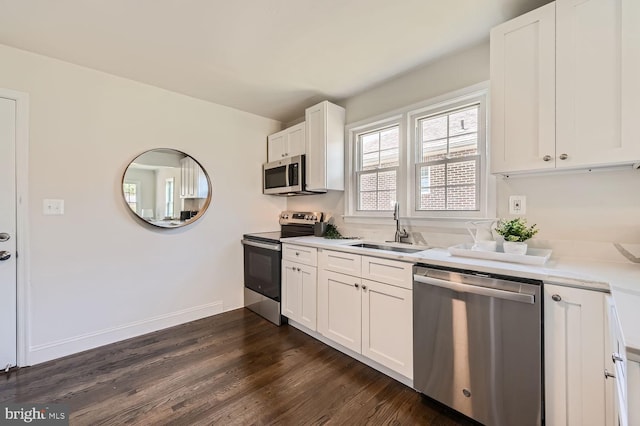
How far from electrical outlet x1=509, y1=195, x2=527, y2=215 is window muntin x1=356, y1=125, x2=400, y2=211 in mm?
958

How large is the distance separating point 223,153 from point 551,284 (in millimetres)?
3111

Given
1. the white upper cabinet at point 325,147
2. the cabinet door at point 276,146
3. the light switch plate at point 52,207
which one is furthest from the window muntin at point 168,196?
the white upper cabinet at point 325,147

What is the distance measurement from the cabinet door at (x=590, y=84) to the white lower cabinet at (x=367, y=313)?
1.11 metres

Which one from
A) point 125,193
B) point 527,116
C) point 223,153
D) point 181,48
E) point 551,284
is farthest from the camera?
point 223,153

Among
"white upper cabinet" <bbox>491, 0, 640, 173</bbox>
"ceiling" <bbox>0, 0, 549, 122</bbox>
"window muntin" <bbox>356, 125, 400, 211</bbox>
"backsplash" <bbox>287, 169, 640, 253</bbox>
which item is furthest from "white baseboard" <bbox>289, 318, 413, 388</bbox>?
"ceiling" <bbox>0, 0, 549, 122</bbox>

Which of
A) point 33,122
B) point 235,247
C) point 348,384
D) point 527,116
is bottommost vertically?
point 348,384

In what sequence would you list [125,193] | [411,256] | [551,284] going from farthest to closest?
[125,193]
[411,256]
[551,284]

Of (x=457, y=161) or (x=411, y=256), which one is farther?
(x=457, y=161)

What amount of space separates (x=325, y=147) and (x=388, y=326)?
1784 millimetres

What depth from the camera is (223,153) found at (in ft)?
10.6

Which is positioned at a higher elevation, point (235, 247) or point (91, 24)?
point (91, 24)

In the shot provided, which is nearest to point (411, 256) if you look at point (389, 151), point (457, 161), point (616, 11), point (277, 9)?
point (457, 161)

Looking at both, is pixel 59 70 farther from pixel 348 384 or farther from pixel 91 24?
pixel 348 384

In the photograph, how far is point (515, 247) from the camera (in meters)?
1.64
